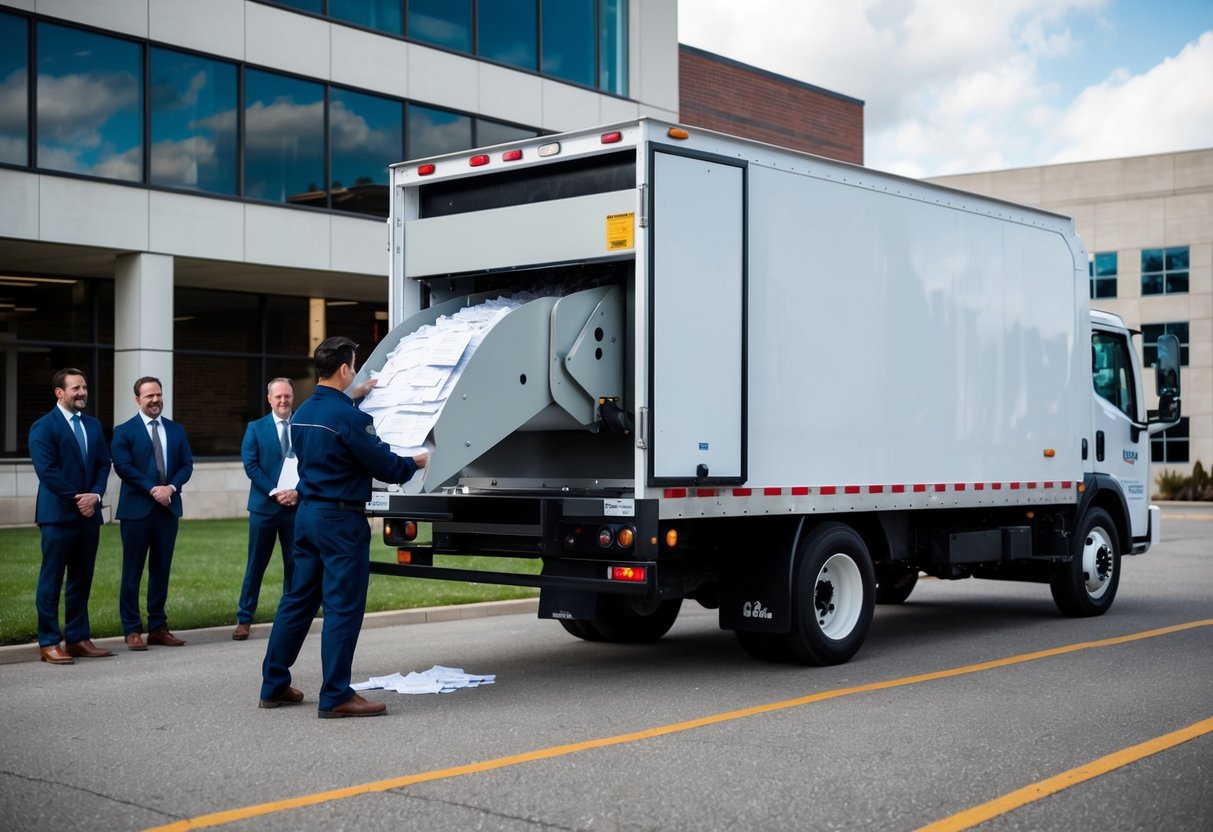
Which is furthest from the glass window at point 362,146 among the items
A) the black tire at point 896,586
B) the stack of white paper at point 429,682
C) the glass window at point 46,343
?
the stack of white paper at point 429,682

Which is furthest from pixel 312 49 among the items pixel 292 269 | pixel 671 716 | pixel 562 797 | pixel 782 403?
pixel 562 797

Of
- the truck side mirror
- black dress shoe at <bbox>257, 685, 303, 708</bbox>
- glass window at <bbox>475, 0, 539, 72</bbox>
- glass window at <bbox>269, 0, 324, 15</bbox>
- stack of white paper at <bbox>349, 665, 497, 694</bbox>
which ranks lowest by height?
stack of white paper at <bbox>349, 665, 497, 694</bbox>

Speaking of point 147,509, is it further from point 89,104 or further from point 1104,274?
point 1104,274

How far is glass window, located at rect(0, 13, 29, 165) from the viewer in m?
20.5

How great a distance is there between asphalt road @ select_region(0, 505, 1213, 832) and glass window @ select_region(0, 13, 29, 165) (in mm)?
12555

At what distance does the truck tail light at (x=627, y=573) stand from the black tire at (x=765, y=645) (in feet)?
4.76

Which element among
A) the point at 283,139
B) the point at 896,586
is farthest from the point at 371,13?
the point at 896,586

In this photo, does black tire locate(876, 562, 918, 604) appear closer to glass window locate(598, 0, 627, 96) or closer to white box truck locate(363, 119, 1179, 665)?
white box truck locate(363, 119, 1179, 665)

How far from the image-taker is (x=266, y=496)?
433 inches

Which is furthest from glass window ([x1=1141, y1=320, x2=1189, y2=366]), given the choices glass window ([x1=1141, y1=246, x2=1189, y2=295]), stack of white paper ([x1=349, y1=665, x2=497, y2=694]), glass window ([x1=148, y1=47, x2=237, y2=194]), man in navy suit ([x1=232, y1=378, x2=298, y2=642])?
stack of white paper ([x1=349, y1=665, x2=497, y2=694])

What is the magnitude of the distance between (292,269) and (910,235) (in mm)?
15617

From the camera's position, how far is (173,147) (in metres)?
22.3

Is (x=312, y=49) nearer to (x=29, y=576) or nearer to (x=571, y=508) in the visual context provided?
(x=29, y=576)

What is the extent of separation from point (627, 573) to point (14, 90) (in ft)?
53.4
